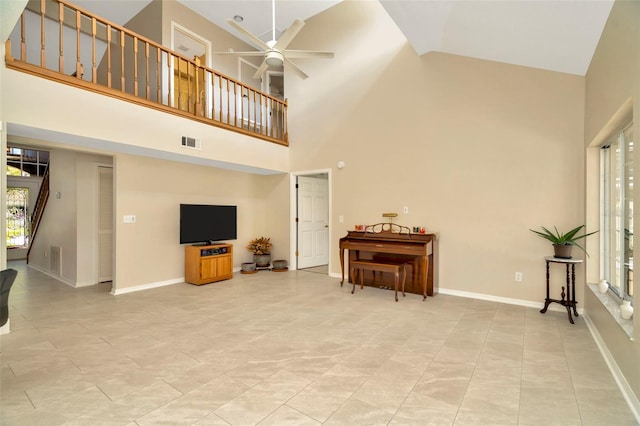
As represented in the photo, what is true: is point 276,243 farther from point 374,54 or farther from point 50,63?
point 50,63

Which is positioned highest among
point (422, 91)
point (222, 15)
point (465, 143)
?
point (222, 15)

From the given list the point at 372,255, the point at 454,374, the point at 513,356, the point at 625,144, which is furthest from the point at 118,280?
the point at 625,144

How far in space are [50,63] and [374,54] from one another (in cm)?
731

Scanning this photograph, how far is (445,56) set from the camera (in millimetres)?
4516

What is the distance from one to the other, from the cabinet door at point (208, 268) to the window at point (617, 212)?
16.8 feet

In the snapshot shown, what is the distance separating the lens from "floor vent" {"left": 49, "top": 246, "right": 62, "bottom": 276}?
5.48 meters

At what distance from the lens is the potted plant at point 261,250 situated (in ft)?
20.8

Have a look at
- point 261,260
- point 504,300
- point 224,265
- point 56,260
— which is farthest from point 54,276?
point 504,300

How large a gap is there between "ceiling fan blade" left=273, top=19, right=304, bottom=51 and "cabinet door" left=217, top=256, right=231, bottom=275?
3509 millimetres

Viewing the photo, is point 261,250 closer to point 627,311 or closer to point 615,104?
point 627,311

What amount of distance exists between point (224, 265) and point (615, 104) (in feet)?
17.5

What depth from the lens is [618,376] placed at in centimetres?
217

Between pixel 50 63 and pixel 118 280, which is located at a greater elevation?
pixel 50 63

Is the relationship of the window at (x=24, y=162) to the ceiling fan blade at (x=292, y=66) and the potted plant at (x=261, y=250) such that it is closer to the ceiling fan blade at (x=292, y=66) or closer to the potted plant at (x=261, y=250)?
the potted plant at (x=261, y=250)
